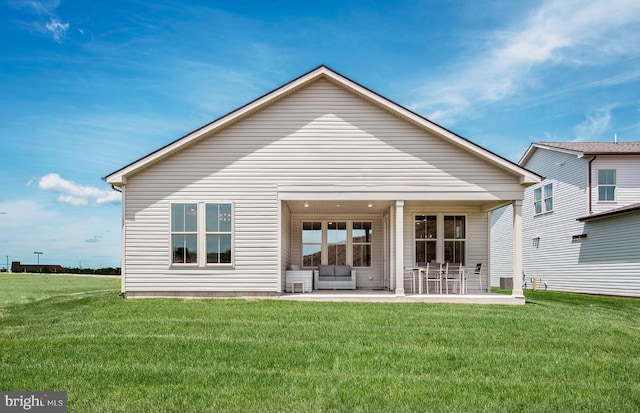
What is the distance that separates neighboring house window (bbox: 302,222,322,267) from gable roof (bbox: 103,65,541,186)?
5553mm

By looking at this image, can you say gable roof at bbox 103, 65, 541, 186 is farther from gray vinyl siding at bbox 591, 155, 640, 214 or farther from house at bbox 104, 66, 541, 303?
gray vinyl siding at bbox 591, 155, 640, 214

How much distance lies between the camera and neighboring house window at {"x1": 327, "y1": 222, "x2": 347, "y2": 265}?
1970cm

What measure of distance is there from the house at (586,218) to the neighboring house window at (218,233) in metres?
14.7

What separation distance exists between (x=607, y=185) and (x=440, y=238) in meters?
10.1

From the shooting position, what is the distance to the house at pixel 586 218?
21.1 meters

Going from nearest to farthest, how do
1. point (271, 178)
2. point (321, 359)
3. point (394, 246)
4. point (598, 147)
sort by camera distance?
1. point (321, 359)
2. point (271, 178)
3. point (394, 246)
4. point (598, 147)

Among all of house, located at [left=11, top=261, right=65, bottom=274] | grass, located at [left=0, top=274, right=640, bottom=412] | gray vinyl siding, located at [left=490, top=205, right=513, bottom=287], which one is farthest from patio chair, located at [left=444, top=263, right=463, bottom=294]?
house, located at [left=11, top=261, right=65, bottom=274]

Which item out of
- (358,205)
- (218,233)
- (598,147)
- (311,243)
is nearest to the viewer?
(218,233)

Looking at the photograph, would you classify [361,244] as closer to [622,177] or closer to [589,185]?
[589,185]

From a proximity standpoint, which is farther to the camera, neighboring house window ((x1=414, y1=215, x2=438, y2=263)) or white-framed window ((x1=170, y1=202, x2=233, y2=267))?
neighboring house window ((x1=414, y1=215, x2=438, y2=263))

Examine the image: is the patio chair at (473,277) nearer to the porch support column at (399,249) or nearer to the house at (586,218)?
the porch support column at (399,249)

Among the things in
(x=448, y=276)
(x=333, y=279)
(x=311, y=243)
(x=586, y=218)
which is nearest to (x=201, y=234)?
(x=311, y=243)

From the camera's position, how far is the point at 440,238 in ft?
59.3

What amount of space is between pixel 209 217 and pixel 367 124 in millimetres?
5378
